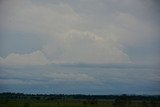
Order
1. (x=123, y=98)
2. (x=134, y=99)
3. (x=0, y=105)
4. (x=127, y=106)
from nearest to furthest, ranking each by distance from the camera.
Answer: (x=0, y=105) → (x=127, y=106) → (x=123, y=98) → (x=134, y=99)

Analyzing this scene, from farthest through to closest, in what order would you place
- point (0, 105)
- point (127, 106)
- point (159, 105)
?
point (127, 106), point (159, 105), point (0, 105)

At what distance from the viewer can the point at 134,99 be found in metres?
14.7

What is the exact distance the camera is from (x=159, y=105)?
883 centimetres

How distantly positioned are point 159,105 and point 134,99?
588cm

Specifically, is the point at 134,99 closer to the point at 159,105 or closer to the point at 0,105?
the point at 159,105

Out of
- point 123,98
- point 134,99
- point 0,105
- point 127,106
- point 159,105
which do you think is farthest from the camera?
point 134,99

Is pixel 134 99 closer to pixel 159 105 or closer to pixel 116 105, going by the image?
pixel 116 105

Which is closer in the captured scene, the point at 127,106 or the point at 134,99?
the point at 127,106

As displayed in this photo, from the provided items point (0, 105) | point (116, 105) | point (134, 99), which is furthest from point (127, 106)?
point (0, 105)

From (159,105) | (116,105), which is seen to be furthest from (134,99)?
(159,105)

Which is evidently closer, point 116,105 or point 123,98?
point 116,105

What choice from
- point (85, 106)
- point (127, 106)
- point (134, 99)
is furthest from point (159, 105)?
point (134, 99)

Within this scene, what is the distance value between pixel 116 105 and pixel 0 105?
5445mm

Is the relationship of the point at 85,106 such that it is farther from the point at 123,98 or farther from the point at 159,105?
the point at 159,105
